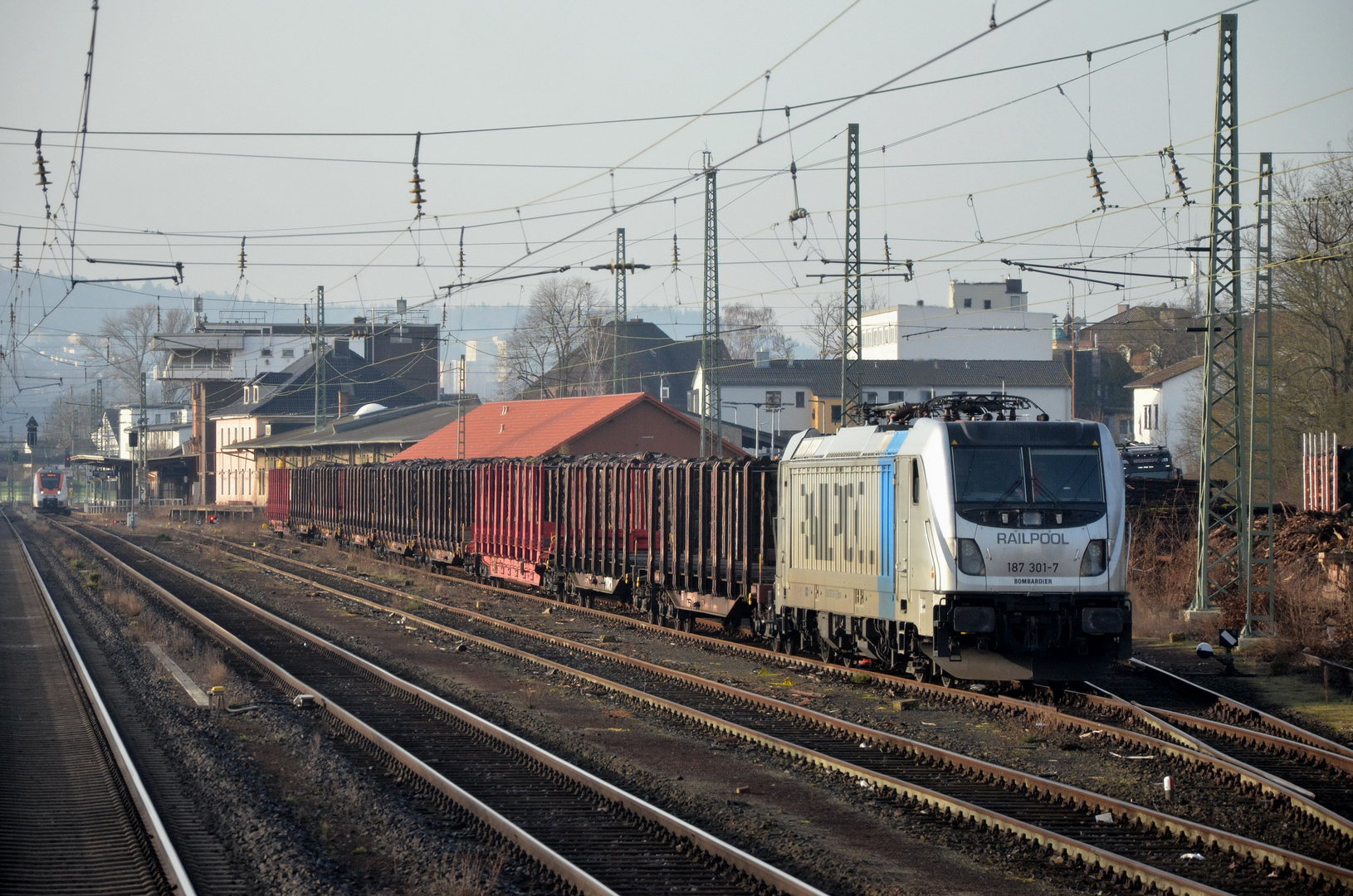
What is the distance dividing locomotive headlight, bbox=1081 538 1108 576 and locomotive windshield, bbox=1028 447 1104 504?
48cm

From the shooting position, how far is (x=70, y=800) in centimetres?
1022

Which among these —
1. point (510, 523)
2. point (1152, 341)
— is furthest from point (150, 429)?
point (510, 523)

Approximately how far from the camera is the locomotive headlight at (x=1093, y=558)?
43.2 ft

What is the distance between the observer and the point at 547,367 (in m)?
98.2

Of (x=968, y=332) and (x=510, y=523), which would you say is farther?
(x=968, y=332)

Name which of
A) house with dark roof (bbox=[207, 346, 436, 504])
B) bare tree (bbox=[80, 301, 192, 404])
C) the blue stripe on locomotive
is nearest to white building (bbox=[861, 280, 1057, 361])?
house with dark roof (bbox=[207, 346, 436, 504])

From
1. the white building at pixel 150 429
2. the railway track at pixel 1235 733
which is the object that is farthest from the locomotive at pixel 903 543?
the white building at pixel 150 429

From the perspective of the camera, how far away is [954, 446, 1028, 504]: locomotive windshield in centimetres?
1319

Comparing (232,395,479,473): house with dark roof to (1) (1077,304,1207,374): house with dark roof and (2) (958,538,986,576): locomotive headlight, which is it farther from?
(2) (958,538,986,576): locomotive headlight

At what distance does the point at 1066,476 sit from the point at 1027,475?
453mm

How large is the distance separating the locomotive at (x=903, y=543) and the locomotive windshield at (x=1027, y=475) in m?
0.02

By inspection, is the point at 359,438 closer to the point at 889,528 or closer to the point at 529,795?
the point at 889,528

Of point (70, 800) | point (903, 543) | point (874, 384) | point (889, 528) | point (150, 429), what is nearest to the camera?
point (70, 800)

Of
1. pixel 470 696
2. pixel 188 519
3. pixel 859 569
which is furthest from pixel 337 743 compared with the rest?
pixel 188 519
